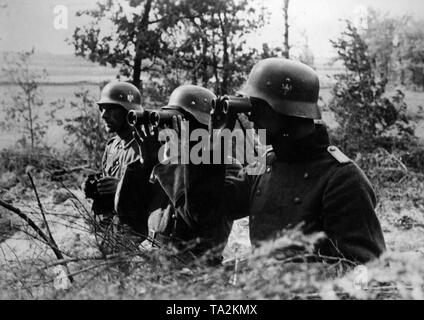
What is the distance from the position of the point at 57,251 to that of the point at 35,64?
1136 cm

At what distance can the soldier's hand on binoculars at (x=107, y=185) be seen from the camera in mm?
4465

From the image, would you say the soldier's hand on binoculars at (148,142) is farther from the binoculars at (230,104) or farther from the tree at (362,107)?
the tree at (362,107)

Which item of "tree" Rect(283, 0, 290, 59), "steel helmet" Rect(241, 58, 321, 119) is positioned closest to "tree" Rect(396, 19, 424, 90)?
"tree" Rect(283, 0, 290, 59)

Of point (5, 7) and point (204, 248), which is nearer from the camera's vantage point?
point (204, 248)

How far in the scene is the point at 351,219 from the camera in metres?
2.45

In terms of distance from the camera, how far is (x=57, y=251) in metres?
2.23

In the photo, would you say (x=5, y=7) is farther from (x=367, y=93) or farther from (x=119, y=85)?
(x=367, y=93)

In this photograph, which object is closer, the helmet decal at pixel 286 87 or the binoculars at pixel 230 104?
the binoculars at pixel 230 104

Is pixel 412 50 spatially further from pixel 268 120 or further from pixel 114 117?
pixel 268 120

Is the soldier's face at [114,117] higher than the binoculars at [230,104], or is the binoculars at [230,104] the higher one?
the binoculars at [230,104]

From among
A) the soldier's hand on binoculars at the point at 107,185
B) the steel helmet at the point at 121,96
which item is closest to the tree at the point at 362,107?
the steel helmet at the point at 121,96

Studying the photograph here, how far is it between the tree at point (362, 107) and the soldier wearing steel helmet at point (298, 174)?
839 cm

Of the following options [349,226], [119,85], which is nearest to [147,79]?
[119,85]

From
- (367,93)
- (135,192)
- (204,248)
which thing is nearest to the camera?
(204,248)
